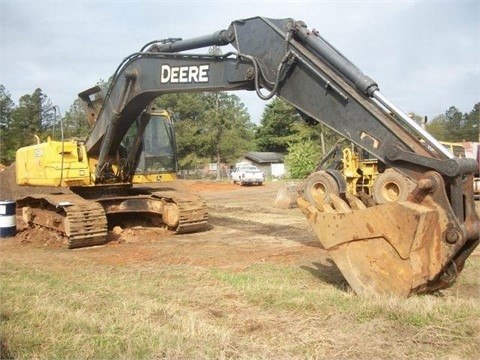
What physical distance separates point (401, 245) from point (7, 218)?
8961mm

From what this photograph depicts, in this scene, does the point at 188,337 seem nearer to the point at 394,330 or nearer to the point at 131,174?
the point at 394,330

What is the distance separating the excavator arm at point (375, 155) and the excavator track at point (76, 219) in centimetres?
313

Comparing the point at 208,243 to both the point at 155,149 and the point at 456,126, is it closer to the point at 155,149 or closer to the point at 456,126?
the point at 155,149

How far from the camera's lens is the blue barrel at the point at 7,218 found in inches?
424

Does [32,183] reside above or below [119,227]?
above

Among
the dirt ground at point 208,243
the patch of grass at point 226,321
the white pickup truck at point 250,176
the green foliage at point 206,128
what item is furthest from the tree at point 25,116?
the patch of grass at point 226,321

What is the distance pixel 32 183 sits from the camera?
35.5 ft

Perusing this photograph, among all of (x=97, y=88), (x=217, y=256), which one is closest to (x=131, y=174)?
(x=97, y=88)

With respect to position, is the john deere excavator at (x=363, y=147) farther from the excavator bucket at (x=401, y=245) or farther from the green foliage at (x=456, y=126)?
the green foliage at (x=456, y=126)

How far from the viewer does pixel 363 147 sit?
5.64 metres

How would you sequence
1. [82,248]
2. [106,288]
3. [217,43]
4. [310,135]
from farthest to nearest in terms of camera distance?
[310,135] < [82,248] < [217,43] < [106,288]

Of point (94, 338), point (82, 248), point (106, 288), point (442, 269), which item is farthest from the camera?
point (82, 248)

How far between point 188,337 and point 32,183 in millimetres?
8018

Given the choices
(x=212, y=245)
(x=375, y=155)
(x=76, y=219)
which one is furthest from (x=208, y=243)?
(x=375, y=155)
